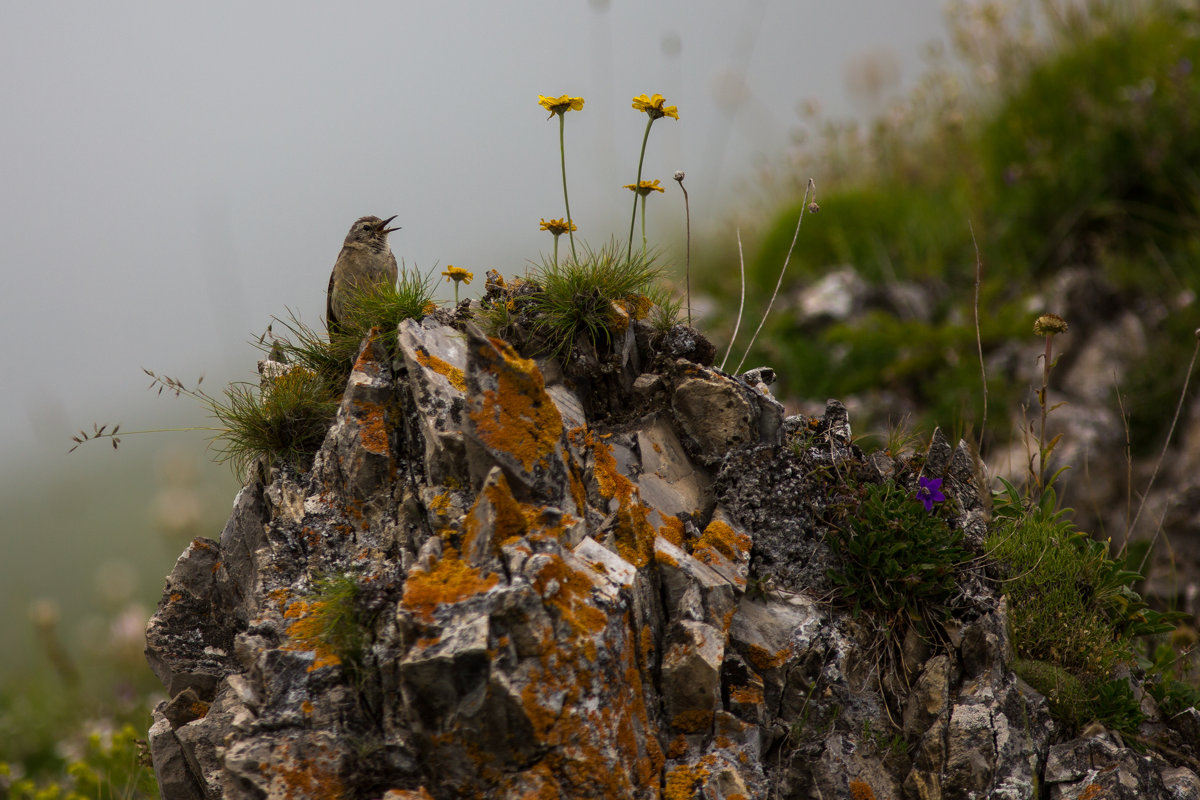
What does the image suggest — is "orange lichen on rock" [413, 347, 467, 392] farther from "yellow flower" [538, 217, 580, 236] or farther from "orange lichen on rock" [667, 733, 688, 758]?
"orange lichen on rock" [667, 733, 688, 758]

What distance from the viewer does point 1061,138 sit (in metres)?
12.9

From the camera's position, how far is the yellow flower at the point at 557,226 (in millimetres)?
4746

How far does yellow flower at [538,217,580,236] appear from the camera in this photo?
4.75 m

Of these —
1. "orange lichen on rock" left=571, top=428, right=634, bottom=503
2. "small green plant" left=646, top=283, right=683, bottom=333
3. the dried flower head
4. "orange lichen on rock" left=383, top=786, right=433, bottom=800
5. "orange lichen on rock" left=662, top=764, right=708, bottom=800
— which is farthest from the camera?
"small green plant" left=646, top=283, right=683, bottom=333

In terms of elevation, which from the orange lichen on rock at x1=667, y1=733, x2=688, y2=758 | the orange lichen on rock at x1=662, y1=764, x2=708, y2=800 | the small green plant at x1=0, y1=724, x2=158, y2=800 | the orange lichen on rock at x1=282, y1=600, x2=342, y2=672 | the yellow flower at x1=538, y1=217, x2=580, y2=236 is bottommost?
the small green plant at x1=0, y1=724, x2=158, y2=800

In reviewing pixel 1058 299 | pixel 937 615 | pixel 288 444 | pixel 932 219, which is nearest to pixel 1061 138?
pixel 932 219

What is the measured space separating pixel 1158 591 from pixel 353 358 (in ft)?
26.1

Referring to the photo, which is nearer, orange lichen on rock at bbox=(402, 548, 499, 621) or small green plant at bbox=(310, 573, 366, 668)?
orange lichen on rock at bbox=(402, 548, 499, 621)

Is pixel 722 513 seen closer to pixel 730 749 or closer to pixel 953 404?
pixel 730 749

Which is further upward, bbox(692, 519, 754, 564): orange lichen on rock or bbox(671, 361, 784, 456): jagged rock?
bbox(671, 361, 784, 456): jagged rock

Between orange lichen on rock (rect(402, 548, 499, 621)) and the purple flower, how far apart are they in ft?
8.60

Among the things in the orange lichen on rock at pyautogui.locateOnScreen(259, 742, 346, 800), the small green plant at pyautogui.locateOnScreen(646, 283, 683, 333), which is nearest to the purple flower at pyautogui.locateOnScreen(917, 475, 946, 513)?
the small green plant at pyautogui.locateOnScreen(646, 283, 683, 333)

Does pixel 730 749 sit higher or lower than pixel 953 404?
higher

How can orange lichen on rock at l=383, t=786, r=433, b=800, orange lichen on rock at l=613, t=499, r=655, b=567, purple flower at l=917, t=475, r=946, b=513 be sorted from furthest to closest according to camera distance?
purple flower at l=917, t=475, r=946, b=513 → orange lichen on rock at l=613, t=499, r=655, b=567 → orange lichen on rock at l=383, t=786, r=433, b=800
